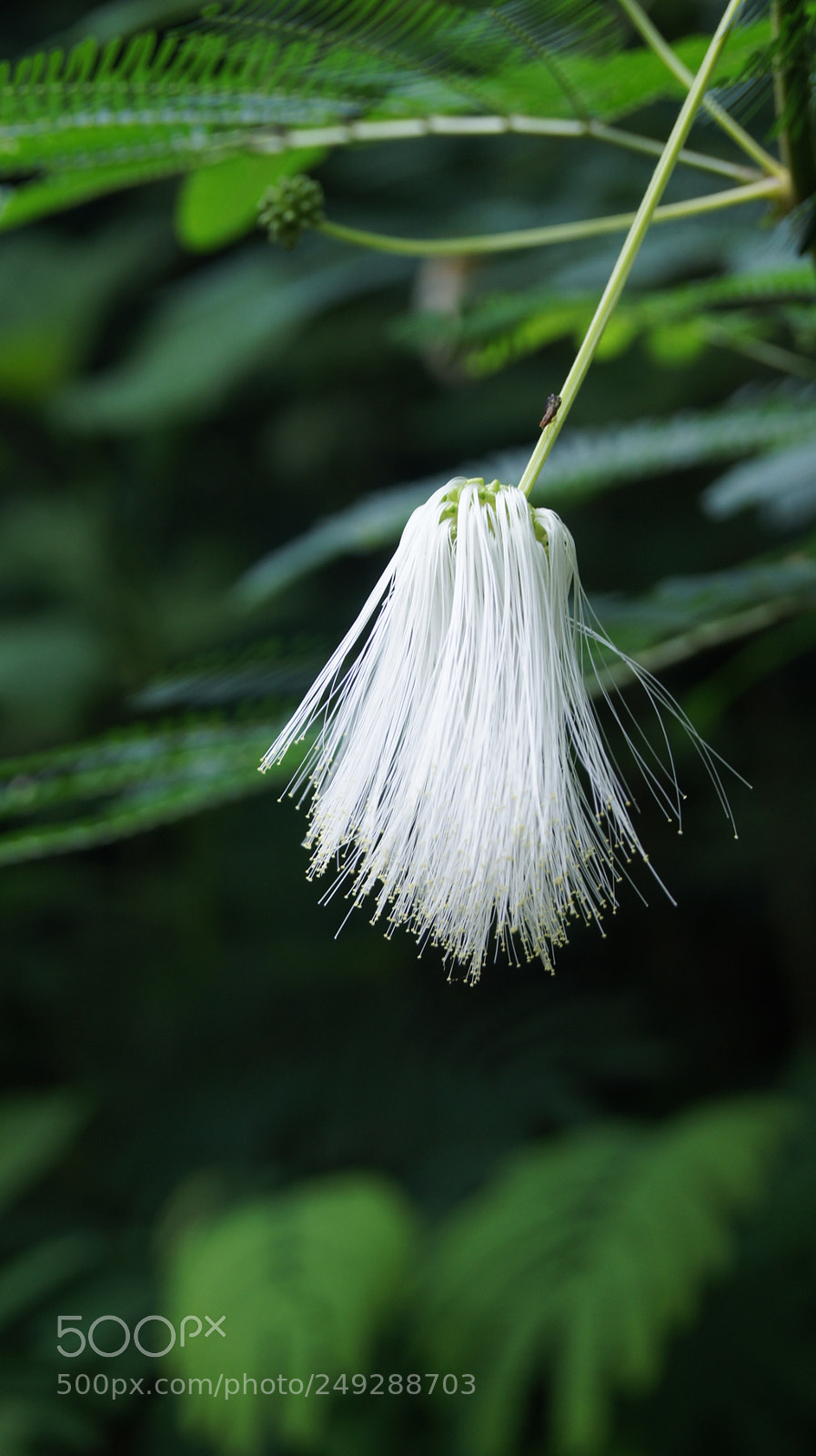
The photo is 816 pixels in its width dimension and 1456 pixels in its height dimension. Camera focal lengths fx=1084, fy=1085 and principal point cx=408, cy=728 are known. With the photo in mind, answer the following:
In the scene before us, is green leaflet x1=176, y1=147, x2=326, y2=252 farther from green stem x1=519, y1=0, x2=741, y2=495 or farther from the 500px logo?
the 500px logo

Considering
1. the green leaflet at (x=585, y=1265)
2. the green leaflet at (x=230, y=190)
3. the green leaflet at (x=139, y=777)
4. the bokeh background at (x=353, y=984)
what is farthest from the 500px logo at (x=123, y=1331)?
the green leaflet at (x=230, y=190)

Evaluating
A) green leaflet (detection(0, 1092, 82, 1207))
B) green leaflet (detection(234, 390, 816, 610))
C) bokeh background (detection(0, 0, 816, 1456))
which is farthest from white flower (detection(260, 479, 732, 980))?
green leaflet (detection(0, 1092, 82, 1207))

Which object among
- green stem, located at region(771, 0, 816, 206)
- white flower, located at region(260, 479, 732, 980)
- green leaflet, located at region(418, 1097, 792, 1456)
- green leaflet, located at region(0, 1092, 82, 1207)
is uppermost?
green stem, located at region(771, 0, 816, 206)

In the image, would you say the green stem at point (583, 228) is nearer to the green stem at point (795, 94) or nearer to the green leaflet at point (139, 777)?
the green stem at point (795, 94)

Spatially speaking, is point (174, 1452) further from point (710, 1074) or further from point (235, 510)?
point (235, 510)

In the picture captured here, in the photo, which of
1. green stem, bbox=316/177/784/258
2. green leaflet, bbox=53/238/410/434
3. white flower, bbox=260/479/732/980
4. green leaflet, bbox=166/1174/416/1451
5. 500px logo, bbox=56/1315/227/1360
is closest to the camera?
white flower, bbox=260/479/732/980

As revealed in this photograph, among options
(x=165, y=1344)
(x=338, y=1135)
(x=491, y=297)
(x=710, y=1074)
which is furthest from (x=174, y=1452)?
(x=491, y=297)

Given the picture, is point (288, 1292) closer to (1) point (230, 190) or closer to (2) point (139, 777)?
(2) point (139, 777)

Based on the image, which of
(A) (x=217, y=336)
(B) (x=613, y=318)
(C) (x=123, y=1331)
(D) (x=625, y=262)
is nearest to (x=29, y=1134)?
(C) (x=123, y=1331)
